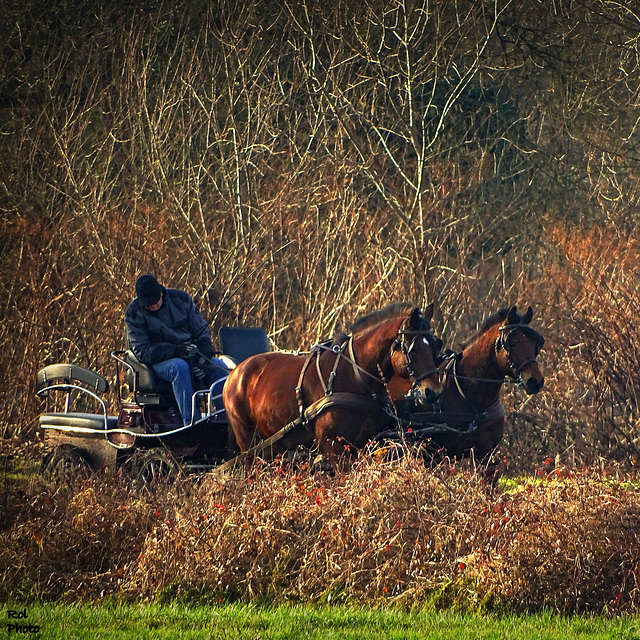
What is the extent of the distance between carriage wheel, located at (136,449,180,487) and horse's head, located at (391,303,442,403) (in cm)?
195

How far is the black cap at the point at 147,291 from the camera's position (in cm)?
1007

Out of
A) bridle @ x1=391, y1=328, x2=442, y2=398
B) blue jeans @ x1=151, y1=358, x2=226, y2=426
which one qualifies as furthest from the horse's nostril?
blue jeans @ x1=151, y1=358, x2=226, y2=426

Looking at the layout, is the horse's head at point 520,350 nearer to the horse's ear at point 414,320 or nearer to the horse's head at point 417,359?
the horse's head at point 417,359

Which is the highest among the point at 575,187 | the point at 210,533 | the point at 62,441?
the point at 575,187

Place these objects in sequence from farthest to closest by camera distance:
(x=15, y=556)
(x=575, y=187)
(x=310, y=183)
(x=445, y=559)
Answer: (x=575, y=187), (x=310, y=183), (x=15, y=556), (x=445, y=559)

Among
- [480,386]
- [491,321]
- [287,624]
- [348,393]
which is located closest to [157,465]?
[348,393]

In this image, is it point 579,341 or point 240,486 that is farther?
point 579,341

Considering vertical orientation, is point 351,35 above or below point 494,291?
above

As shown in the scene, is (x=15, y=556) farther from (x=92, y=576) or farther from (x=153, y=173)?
(x=153, y=173)

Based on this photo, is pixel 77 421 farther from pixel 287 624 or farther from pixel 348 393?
pixel 287 624

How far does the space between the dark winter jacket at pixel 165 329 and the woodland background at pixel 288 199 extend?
3646 mm

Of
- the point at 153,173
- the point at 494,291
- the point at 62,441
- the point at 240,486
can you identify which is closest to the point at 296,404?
the point at 240,486

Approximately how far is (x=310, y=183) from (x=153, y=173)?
2.45 meters

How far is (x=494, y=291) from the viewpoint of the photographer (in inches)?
668
